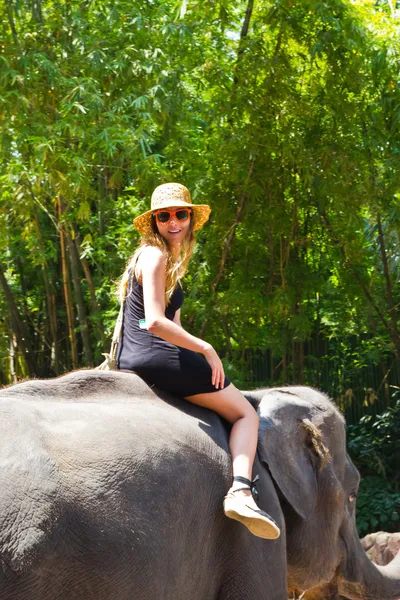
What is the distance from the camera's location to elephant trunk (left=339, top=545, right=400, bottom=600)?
3.52m

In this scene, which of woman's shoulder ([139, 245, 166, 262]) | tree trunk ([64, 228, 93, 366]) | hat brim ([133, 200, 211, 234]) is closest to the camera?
woman's shoulder ([139, 245, 166, 262])

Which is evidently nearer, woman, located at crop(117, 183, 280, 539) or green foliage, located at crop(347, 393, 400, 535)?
woman, located at crop(117, 183, 280, 539)

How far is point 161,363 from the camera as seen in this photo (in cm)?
284

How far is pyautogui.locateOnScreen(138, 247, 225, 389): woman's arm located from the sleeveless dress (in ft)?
0.20

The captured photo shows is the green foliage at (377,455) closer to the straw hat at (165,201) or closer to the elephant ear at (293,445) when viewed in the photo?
the elephant ear at (293,445)

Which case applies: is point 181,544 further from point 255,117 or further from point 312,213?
point 312,213

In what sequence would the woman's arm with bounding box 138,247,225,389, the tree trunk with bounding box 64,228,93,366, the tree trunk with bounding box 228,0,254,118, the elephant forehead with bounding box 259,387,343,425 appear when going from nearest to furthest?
the woman's arm with bounding box 138,247,225,389
the elephant forehead with bounding box 259,387,343,425
the tree trunk with bounding box 228,0,254,118
the tree trunk with bounding box 64,228,93,366

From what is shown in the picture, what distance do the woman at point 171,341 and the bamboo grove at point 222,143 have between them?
263 cm

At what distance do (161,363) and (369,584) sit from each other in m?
1.47

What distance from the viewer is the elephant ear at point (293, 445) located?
10.2ft

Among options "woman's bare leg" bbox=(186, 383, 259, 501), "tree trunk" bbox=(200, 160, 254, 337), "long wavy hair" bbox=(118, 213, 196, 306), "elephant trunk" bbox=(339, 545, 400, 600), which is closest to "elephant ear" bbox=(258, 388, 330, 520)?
"woman's bare leg" bbox=(186, 383, 259, 501)

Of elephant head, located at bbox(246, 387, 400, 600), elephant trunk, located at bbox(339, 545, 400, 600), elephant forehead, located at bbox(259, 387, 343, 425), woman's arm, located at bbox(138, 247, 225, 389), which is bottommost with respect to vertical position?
elephant trunk, located at bbox(339, 545, 400, 600)

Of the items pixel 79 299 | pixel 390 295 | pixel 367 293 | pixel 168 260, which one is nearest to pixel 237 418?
pixel 168 260

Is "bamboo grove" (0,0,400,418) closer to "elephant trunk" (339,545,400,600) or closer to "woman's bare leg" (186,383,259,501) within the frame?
"woman's bare leg" (186,383,259,501)
